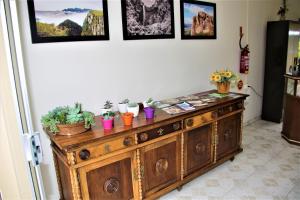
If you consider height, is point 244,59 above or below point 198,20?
below

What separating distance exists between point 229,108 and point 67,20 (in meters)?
1.88

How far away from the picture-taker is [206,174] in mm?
2551

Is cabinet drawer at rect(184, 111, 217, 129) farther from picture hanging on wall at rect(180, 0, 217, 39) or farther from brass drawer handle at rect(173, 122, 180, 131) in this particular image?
picture hanging on wall at rect(180, 0, 217, 39)

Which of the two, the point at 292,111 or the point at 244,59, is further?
the point at 244,59

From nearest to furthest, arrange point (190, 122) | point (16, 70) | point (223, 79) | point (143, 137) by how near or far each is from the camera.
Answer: point (16, 70), point (143, 137), point (190, 122), point (223, 79)

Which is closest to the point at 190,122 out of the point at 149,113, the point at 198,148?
the point at 198,148

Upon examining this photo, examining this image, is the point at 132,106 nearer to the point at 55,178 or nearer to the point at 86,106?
the point at 86,106

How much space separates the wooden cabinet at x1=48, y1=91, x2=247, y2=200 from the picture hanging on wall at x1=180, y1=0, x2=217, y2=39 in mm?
911

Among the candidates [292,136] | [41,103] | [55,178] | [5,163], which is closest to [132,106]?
[41,103]

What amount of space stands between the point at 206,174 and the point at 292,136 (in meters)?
1.59

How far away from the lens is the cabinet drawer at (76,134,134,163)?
153 centimetres

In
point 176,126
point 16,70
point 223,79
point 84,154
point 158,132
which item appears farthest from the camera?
point 223,79

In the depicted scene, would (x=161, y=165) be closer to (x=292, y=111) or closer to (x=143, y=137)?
(x=143, y=137)

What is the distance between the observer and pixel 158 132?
76.3 inches
